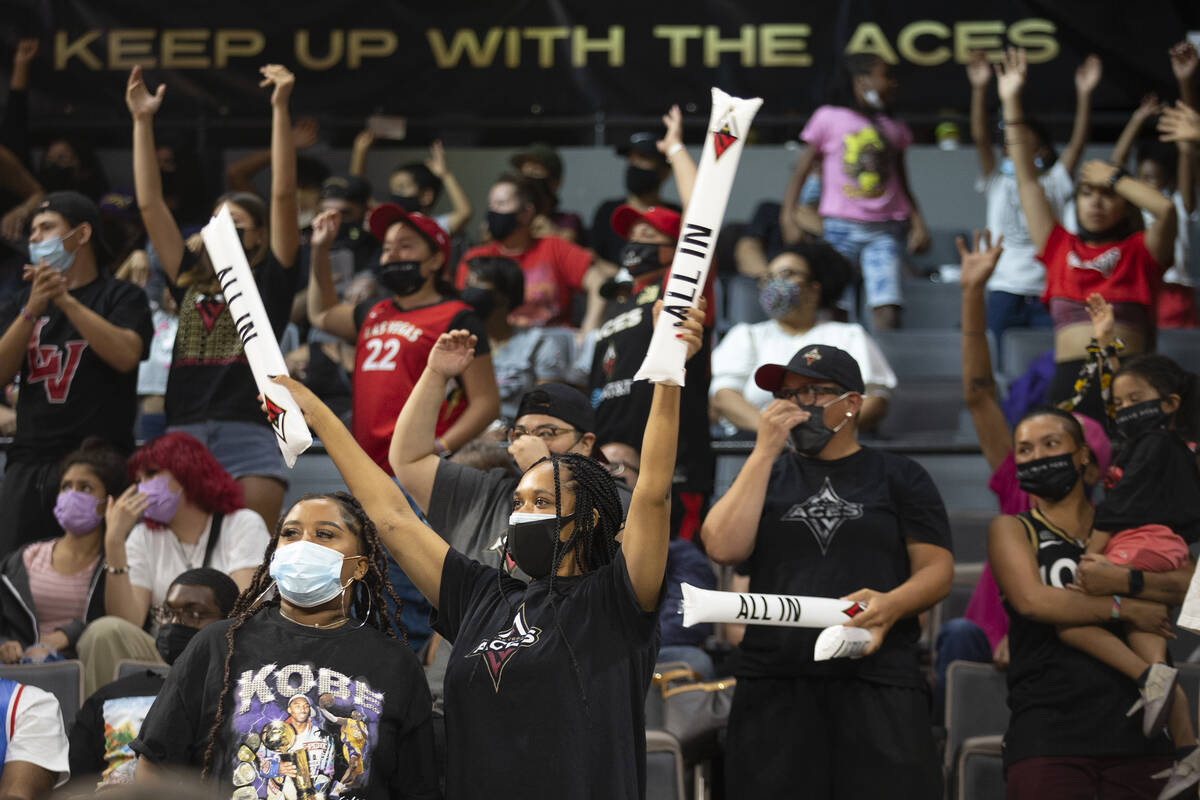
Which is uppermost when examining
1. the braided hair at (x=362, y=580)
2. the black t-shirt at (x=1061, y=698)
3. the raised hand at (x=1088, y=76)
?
the raised hand at (x=1088, y=76)

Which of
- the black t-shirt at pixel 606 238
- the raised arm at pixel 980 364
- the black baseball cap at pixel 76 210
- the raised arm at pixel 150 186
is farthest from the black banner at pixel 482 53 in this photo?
the raised arm at pixel 980 364

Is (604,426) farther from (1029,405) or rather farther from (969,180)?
(969,180)

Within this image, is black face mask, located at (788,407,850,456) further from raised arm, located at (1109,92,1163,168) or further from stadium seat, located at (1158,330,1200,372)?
raised arm, located at (1109,92,1163,168)

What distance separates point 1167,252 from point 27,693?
5.31 meters

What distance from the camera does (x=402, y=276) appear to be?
5984mm

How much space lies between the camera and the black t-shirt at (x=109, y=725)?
15.2ft

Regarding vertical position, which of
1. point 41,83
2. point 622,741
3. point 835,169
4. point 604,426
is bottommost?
point 622,741

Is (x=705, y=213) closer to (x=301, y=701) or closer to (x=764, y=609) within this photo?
(x=764, y=609)

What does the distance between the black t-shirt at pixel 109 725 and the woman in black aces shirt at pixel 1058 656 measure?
2707 mm

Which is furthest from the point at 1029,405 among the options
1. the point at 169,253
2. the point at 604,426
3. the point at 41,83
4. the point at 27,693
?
the point at 41,83

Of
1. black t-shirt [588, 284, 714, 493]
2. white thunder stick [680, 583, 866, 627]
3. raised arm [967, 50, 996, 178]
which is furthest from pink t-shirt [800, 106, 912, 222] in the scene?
white thunder stick [680, 583, 866, 627]

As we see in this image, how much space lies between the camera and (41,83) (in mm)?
10031

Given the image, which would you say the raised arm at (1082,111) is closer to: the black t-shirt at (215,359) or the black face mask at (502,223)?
the black face mask at (502,223)

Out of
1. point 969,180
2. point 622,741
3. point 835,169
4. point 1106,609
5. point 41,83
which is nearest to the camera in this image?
point 622,741
